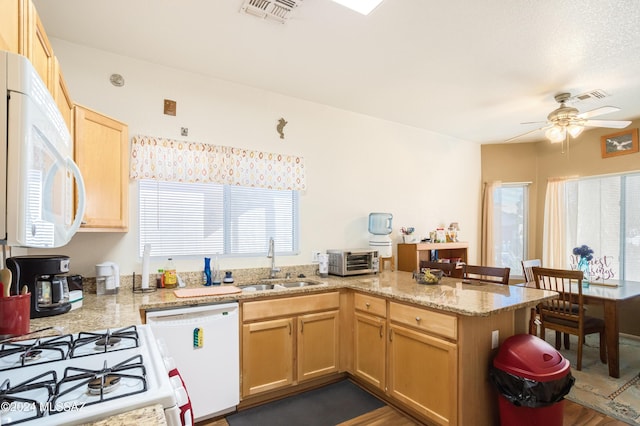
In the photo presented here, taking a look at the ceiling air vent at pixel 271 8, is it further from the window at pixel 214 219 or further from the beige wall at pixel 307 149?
the window at pixel 214 219

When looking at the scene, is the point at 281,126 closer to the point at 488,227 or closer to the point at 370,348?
the point at 370,348

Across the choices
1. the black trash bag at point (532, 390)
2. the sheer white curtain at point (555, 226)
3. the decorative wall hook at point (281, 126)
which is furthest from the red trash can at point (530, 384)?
the sheer white curtain at point (555, 226)

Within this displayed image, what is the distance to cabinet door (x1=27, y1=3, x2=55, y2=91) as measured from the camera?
3.98ft

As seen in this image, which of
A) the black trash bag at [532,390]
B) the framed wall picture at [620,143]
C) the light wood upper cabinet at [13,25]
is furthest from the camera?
the framed wall picture at [620,143]

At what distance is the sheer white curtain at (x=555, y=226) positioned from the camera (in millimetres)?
4699

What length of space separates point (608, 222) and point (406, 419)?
13.1ft

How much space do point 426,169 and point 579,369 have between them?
2.72 m

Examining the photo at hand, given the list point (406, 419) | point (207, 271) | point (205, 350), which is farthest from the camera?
point (207, 271)

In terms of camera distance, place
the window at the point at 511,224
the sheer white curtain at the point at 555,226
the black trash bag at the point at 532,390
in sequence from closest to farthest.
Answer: the black trash bag at the point at 532,390, the sheer white curtain at the point at 555,226, the window at the point at 511,224

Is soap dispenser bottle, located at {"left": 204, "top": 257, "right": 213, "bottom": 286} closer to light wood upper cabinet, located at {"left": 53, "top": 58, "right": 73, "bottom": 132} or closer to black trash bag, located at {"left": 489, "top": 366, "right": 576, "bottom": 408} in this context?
light wood upper cabinet, located at {"left": 53, "top": 58, "right": 73, "bottom": 132}

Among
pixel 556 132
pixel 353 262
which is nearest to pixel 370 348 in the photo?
pixel 353 262

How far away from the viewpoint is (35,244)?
75 cm

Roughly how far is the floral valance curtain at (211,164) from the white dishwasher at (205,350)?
1.16m

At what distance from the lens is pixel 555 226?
4.77 meters
